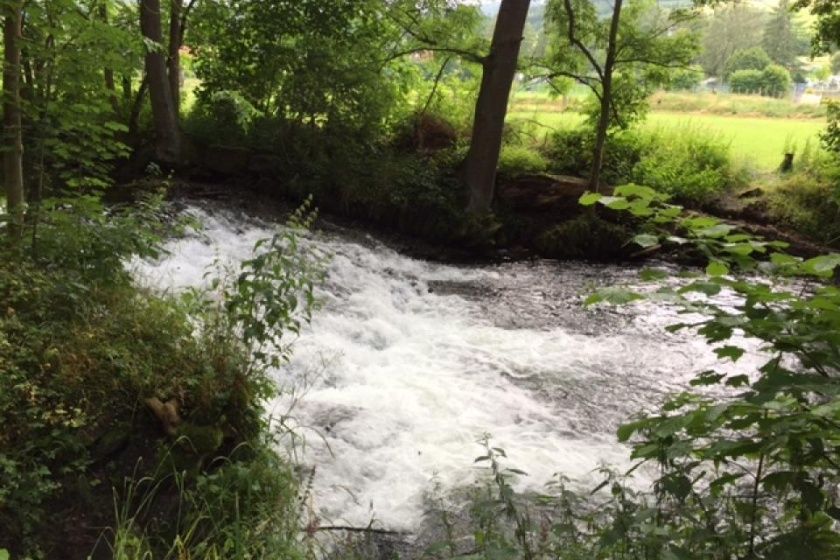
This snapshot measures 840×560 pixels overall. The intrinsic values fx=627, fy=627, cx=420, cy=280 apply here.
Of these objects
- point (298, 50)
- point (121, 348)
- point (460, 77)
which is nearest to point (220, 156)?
point (298, 50)

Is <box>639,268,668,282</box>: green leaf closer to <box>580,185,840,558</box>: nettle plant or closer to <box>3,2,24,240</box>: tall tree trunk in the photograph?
<box>580,185,840,558</box>: nettle plant

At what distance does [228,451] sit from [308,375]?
1910 mm

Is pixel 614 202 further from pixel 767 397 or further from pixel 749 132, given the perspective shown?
pixel 749 132

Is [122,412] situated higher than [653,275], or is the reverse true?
[653,275]

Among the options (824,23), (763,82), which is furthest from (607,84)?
(763,82)

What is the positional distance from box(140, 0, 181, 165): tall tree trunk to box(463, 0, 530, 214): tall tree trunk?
5095mm

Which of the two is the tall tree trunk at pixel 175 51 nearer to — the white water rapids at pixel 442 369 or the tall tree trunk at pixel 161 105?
the tall tree trunk at pixel 161 105

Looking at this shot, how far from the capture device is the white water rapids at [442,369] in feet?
14.7

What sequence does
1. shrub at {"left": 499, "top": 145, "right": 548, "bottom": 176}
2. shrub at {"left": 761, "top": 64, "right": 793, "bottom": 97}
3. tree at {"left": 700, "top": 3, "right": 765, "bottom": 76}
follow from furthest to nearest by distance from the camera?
tree at {"left": 700, "top": 3, "right": 765, "bottom": 76} → shrub at {"left": 761, "top": 64, "right": 793, "bottom": 97} → shrub at {"left": 499, "top": 145, "right": 548, "bottom": 176}

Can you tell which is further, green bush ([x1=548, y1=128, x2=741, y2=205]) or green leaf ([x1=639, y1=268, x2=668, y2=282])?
green bush ([x1=548, y1=128, x2=741, y2=205])

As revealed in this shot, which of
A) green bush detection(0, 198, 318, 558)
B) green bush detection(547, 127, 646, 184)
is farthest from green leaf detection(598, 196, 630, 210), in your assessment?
green bush detection(547, 127, 646, 184)

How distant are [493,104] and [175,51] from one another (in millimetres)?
5674

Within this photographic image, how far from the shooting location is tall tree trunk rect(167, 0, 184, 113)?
35.0 ft

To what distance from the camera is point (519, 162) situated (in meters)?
12.1
